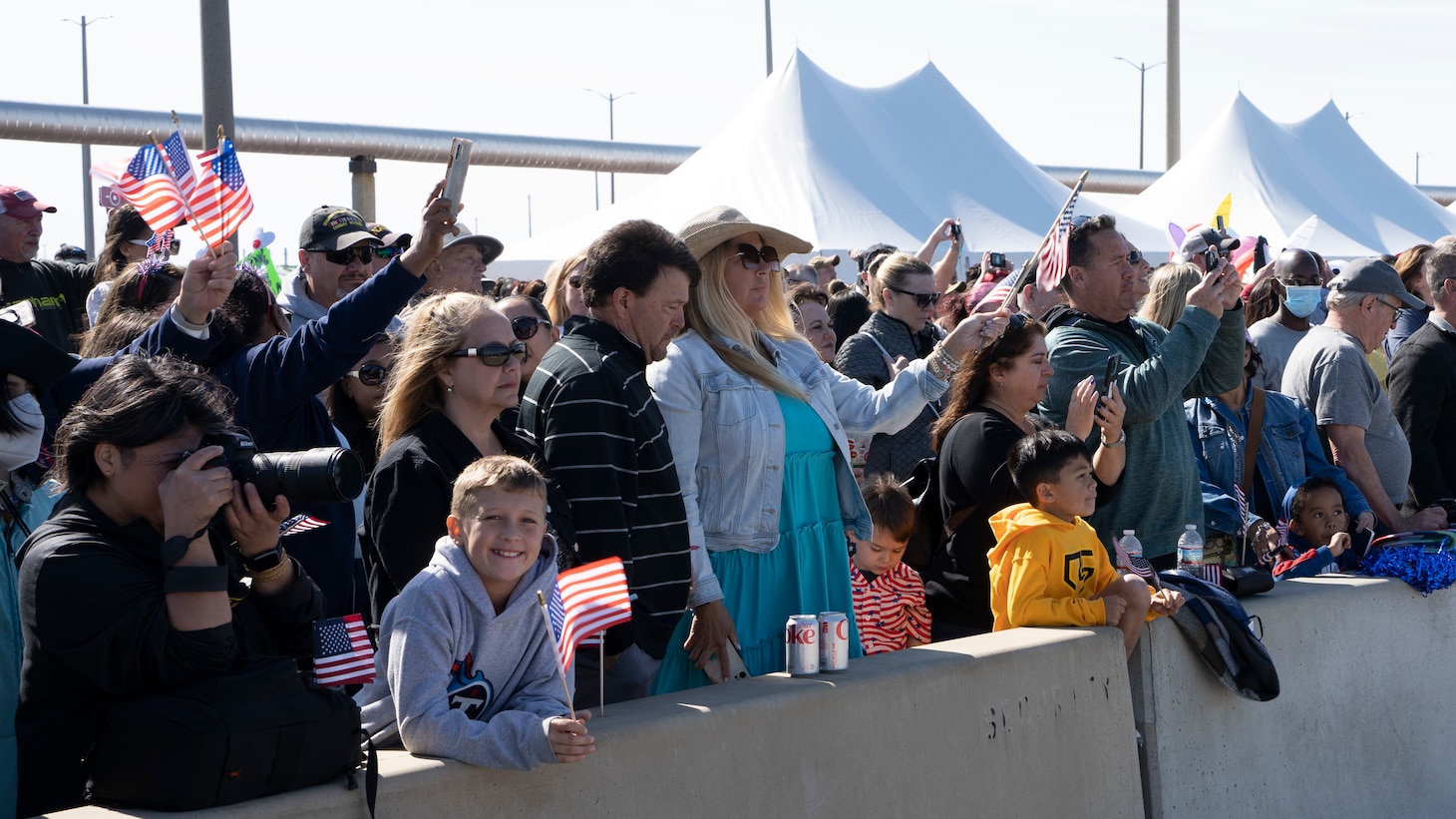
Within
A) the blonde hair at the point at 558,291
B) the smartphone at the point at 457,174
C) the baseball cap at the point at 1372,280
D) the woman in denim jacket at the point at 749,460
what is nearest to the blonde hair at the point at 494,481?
the woman in denim jacket at the point at 749,460

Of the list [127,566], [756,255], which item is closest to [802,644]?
[756,255]

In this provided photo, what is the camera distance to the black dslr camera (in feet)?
10.1

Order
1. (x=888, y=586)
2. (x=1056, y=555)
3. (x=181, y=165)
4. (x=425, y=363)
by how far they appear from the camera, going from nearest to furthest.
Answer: (x=425, y=363) → (x=1056, y=555) → (x=888, y=586) → (x=181, y=165)

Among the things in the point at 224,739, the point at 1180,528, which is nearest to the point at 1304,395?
the point at 1180,528

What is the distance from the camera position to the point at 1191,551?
552 cm

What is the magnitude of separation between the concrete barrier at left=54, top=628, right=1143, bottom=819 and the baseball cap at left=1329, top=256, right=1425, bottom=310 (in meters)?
3.03

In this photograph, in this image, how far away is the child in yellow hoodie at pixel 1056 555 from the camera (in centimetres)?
498

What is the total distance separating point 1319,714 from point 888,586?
5.75 ft

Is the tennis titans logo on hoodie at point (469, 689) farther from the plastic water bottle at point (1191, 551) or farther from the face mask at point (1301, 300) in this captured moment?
the face mask at point (1301, 300)

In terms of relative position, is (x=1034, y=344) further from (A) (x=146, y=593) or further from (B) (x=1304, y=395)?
(A) (x=146, y=593)

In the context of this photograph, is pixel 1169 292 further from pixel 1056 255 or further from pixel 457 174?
pixel 457 174

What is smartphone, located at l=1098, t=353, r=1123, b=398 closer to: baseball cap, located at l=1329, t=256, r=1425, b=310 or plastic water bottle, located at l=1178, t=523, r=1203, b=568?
plastic water bottle, located at l=1178, t=523, r=1203, b=568

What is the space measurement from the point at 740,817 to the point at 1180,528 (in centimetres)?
247

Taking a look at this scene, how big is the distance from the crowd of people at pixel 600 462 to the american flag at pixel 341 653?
0.21 feet
